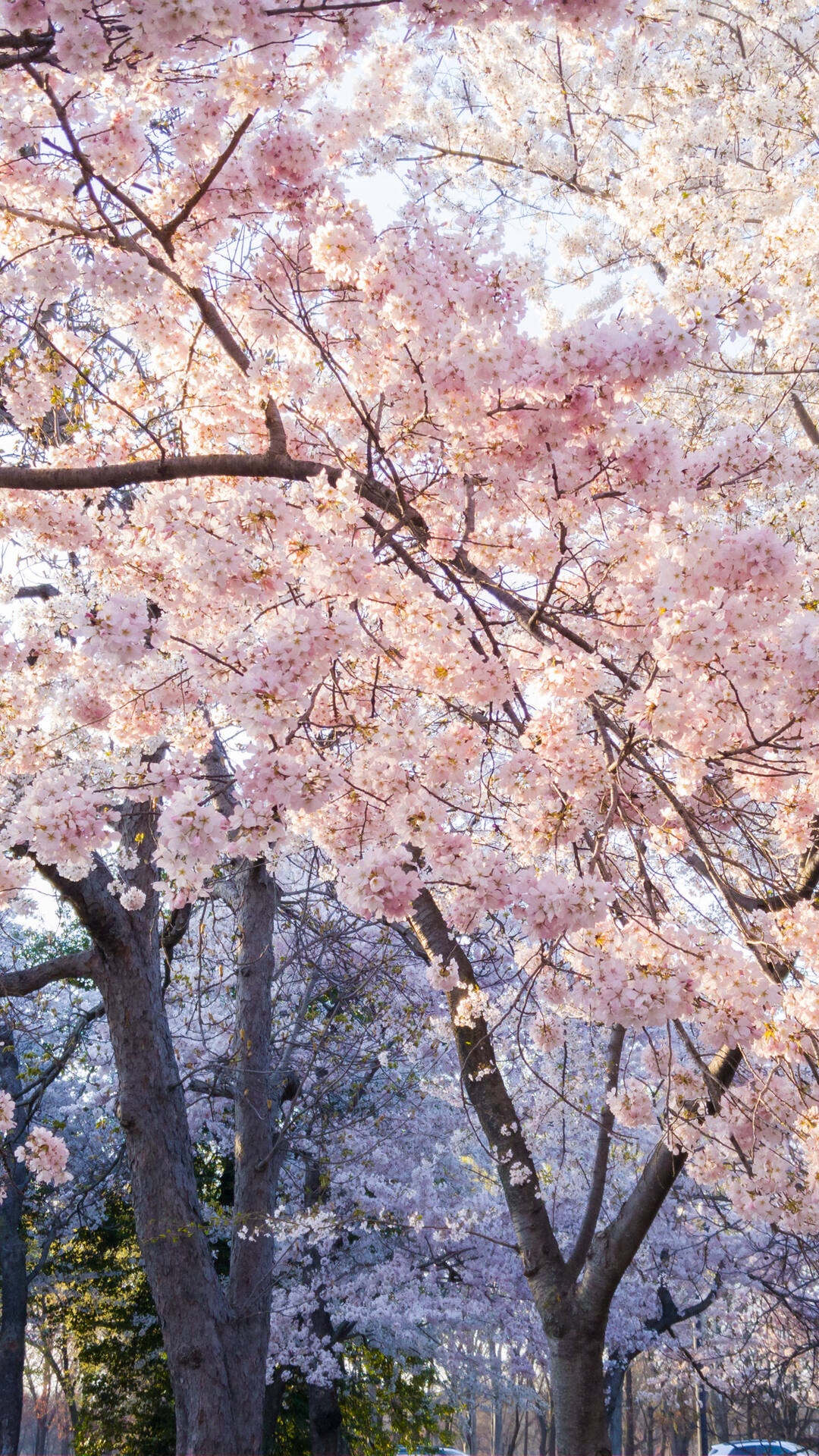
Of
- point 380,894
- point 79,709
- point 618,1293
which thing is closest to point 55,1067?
point 79,709

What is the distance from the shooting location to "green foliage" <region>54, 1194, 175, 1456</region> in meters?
10.9

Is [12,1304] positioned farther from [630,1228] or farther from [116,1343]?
[630,1228]

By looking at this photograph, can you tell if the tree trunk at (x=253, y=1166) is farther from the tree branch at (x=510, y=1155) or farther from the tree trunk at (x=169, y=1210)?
the tree branch at (x=510, y=1155)

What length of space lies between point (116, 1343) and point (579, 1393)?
30.3 feet

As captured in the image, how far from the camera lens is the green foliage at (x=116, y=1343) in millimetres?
10867

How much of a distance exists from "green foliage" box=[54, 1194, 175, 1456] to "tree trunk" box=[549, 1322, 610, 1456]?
7783 mm

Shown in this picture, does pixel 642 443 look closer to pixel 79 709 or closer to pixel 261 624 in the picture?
pixel 261 624

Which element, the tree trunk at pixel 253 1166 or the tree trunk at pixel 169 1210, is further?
the tree trunk at pixel 253 1166

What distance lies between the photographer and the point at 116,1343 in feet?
37.6

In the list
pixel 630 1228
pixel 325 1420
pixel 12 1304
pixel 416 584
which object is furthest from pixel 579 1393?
pixel 12 1304

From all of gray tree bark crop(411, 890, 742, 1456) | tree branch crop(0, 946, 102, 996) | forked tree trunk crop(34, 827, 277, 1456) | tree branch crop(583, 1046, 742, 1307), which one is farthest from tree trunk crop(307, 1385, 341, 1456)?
tree branch crop(583, 1046, 742, 1307)

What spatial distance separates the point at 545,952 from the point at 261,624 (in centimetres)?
159

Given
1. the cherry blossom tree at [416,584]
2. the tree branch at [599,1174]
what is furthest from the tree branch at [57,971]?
the tree branch at [599,1174]

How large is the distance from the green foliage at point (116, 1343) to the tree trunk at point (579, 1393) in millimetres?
7783
